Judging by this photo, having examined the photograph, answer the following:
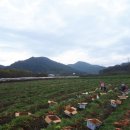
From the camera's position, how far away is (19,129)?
15812mm

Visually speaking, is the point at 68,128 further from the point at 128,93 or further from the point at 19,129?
the point at 128,93

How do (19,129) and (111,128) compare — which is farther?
(111,128)

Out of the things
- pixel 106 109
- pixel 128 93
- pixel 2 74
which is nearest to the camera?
pixel 106 109

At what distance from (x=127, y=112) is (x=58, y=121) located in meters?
6.67

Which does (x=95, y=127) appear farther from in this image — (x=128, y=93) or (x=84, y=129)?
(x=128, y=93)

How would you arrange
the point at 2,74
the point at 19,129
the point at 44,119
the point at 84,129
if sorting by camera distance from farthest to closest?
the point at 2,74 < the point at 44,119 < the point at 84,129 < the point at 19,129

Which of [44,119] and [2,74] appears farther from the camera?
[2,74]

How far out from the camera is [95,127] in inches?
681

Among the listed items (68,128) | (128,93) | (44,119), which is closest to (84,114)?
(44,119)

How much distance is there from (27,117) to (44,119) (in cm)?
99

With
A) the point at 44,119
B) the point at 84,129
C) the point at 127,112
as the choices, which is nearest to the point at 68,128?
the point at 84,129

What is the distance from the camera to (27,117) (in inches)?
698

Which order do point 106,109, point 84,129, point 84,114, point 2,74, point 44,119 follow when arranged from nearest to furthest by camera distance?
point 84,129, point 44,119, point 84,114, point 106,109, point 2,74

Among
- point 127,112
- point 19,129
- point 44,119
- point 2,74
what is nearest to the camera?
point 19,129
